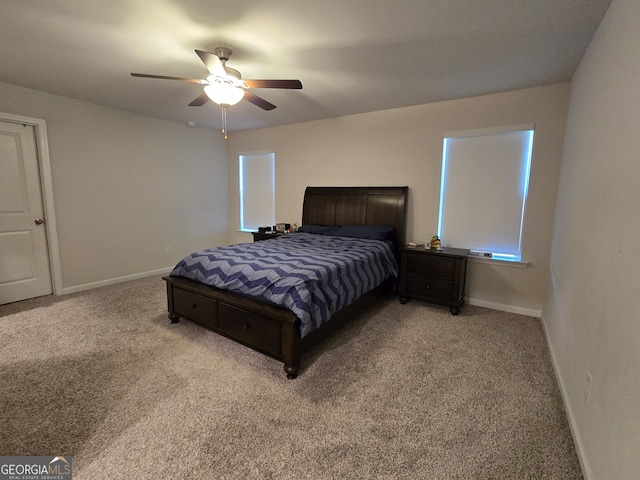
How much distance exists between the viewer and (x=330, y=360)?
234 centimetres

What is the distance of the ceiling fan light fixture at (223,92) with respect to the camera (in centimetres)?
231

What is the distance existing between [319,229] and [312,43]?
2446mm

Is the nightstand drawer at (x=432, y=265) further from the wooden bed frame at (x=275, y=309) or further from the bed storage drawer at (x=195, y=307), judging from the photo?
the bed storage drawer at (x=195, y=307)

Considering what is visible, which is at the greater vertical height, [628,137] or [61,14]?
[61,14]

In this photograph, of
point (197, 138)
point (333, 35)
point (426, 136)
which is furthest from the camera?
point (197, 138)

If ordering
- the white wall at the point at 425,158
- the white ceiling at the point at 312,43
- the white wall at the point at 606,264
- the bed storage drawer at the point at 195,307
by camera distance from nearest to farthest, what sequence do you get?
the white wall at the point at 606,264 → the white ceiling at the point at 312,43 → the bed storage drawer at the point at 195,307 → the white wall at the point at 425,158

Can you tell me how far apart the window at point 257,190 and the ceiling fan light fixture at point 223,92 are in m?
2.74

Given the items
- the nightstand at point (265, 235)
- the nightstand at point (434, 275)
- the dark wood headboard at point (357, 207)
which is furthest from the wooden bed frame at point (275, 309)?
the nightstand at point (265, 235)

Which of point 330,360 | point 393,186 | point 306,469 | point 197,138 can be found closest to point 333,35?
point 393,186

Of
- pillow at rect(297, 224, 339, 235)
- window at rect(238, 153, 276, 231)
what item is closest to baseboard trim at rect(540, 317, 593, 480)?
pillow at rect(297, 224, 339, 235)

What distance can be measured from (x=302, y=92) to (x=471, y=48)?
1.75 metres

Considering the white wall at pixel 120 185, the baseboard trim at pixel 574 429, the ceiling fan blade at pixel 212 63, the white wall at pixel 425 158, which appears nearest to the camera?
the baseboard trim at pixel 574 429

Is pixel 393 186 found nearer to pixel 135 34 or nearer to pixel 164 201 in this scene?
pixel 135 34

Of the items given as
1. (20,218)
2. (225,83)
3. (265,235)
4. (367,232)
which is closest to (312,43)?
(225,83)
